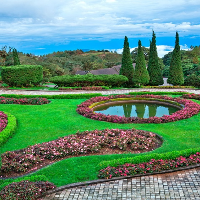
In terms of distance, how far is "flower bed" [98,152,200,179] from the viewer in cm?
623

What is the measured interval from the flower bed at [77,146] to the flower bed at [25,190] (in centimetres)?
109

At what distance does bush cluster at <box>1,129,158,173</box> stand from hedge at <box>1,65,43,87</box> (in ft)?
45.6

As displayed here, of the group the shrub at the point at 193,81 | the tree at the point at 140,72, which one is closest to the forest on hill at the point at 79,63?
the shrub at the point at 193,81

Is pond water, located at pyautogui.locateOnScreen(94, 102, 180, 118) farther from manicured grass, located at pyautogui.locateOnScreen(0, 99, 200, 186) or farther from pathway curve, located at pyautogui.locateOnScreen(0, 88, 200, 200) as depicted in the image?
pathway curve, located at pyautogui.locateOnScreen(0, 88, 200, 200)

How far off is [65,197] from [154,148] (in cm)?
359

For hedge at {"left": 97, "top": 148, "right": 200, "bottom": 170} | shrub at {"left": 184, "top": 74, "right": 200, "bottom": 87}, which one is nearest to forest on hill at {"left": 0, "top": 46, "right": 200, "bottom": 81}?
shrub at {"left": 184, "top": 74, "right": 200, "bottom": 87}

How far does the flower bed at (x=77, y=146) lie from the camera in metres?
6.89

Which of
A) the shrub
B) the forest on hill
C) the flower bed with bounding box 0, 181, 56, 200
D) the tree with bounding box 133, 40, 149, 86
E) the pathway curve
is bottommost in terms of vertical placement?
the pathway curve

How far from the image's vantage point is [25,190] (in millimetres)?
5445

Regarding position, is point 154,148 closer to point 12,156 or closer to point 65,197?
point 65,197

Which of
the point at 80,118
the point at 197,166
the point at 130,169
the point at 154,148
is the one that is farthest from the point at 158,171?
the point at 80,118

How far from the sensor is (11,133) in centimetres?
920

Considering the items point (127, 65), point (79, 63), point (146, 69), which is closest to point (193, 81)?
point (146, 69)

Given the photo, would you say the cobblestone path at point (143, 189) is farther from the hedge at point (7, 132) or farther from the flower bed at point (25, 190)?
the hedge at point (7, 132)
